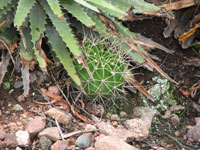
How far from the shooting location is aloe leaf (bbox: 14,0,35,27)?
2.14 metres

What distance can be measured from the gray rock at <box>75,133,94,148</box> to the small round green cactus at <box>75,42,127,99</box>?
1.17 ft

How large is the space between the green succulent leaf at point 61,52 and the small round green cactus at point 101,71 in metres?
0.08

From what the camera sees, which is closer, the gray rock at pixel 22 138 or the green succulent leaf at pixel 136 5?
the gray rock at pixel 22 138

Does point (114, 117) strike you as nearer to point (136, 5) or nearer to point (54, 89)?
point (54, 89)

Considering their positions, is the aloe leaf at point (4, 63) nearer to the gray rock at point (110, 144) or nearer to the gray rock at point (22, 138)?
the gray rock at point (22, 138)

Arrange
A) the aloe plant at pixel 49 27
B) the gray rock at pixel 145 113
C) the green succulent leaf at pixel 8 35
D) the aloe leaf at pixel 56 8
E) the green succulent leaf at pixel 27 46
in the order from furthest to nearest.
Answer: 1. the gray rock at pixel 145 113
2. the green succulent leaf at pixel 8 35
3. the green succulent leaf at pixel 27 46
4. the aloe plant at pixel 49 27
5. the aloe leaf at pixel 56 8

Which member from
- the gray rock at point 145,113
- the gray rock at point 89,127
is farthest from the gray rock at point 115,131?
the gray rock at point 145,113

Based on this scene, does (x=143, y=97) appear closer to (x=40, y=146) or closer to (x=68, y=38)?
(x=68, y=38)

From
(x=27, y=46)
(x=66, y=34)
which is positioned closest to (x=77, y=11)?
(x=66, y=34)

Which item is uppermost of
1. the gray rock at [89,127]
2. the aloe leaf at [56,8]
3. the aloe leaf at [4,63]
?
the aloe leaf at [56,8]

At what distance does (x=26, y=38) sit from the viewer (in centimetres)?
242

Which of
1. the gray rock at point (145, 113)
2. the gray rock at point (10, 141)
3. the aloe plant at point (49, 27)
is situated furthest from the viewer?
the gray rock at point (145, 113)

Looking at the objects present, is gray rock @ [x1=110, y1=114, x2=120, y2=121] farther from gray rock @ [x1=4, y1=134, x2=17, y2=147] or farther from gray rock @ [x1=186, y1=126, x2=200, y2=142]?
gray rock @ [x1=4, y1=134, x2=17, y2=147]

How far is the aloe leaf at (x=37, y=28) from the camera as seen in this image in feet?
7.39
